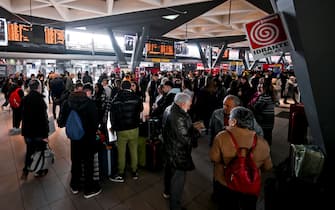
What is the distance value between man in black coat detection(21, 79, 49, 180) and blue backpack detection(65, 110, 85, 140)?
33.7 inches

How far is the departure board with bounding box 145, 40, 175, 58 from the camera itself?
12681 mm

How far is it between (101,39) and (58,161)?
545 inches

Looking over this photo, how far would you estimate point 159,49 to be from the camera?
13.1 m

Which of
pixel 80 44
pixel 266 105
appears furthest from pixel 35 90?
pixel 80 44

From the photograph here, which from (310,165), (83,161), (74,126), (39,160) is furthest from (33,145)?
(310,165)

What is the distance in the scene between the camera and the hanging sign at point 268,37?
8.84 ft

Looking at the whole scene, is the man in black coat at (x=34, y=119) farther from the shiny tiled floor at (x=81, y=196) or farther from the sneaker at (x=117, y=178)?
the sneaker at (x=117, y=178)

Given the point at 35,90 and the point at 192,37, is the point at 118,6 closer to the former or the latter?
the point at 35,90

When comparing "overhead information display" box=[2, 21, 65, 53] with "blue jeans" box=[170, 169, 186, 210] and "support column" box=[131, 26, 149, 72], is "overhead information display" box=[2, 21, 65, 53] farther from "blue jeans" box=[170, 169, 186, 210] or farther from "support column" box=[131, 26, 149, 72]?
"blue jeans" box=[170, 169, 186, 210]

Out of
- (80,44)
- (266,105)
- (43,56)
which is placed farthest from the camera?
(80,44)

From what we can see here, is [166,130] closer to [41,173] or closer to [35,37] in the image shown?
[41,173]

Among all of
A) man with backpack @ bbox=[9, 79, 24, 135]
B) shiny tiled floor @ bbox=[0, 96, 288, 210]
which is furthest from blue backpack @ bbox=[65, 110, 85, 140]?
man with backpack @ bbox=[9, 79, 24, 135]

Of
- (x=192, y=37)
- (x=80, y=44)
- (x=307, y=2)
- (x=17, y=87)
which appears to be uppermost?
(x=192, y=37)

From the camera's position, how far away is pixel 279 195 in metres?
2.41
